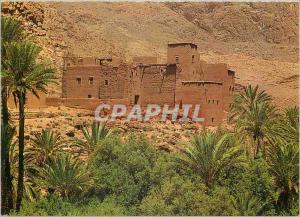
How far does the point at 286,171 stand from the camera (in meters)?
24.2

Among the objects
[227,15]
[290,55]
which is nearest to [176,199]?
A: [290,55]

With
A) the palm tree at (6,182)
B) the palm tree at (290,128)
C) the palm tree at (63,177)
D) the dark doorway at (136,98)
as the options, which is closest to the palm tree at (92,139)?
the palm tree at (63,177)

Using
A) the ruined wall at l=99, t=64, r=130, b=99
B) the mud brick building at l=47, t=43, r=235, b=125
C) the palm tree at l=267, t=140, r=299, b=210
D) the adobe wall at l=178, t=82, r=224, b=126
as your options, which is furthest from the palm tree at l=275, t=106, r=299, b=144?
the ruined wall at l=99, t=64, r=130, b=99

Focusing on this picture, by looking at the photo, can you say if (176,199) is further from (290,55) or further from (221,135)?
(290,55)

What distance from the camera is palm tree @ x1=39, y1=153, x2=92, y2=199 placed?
80.1 feet

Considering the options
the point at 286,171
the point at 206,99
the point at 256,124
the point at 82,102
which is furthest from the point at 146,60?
the point at 286,171

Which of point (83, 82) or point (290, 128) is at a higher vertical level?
point (83, 82)

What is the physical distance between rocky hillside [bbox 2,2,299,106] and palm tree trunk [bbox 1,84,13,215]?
24.6 metres

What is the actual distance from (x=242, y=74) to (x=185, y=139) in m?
33.1

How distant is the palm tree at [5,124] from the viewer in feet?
69.2

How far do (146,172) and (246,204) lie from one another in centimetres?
454

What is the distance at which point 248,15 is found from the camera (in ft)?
311

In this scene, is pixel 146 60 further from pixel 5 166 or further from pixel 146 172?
pixel 5 166

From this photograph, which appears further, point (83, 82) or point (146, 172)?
point (83, 82)
